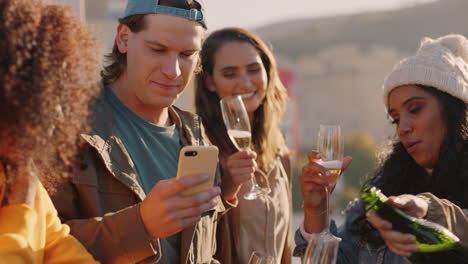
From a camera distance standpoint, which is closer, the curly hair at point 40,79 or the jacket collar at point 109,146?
the curly hair at point 40,79

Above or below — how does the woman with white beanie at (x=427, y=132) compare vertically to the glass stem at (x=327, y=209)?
above

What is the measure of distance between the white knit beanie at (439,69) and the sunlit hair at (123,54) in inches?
42.8

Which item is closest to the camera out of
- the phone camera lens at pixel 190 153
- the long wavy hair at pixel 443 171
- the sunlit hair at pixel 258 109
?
the phone camera lens at pixel 190 153

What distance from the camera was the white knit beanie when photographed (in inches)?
126

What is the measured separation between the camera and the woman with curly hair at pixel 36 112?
180cm

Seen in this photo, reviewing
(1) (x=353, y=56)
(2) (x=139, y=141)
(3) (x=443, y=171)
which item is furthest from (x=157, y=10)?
(1) (x=353, y=56)

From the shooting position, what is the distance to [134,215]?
2336mm

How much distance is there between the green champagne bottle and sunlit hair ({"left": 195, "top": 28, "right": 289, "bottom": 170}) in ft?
5.25

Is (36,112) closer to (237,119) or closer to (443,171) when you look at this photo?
(237,119)

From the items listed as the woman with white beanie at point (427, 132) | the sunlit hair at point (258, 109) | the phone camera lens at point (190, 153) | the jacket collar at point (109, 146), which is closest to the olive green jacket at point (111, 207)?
the jacket collar at point (109, 146)

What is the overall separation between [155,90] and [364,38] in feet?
223

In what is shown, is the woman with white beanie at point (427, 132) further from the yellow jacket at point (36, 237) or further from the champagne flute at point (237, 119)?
the yellow jacket at point (36, 237)

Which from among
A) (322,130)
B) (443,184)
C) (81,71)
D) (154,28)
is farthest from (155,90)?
(443,184)

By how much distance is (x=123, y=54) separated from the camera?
3240 millimetres
